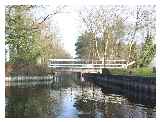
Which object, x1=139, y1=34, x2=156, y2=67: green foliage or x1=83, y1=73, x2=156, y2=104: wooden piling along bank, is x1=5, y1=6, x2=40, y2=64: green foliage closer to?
x1=83, y1=73, x2=156, y2=104: wooden piling along bank

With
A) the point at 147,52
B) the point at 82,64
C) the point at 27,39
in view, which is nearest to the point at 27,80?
the point at 27,39

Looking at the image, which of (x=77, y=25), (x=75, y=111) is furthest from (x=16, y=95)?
(x=77, y=25)

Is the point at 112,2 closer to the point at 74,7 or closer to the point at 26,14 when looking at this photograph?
the point at 74,7

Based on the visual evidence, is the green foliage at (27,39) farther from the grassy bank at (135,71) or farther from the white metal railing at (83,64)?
the grassy bank at (135,71)

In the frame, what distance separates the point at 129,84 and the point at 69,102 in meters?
0.46

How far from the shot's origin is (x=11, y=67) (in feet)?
11.1

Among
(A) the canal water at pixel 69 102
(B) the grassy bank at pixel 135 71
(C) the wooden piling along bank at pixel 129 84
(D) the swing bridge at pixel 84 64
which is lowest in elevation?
(A) the canal water at pixel 69 102

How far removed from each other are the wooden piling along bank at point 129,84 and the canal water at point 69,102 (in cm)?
4

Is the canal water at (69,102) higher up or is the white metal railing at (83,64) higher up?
the white metal railing at (83,64)

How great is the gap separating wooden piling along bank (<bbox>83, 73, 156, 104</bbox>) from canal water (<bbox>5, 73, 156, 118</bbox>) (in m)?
0.04

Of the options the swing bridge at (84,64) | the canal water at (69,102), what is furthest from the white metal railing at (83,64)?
the canal water at (69,102)

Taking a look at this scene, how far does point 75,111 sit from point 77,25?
1.99 ft

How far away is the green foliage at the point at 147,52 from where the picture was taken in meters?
3.31

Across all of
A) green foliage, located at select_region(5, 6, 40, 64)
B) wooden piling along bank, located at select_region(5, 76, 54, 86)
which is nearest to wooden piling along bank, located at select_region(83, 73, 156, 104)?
wooden piling along bank, located at select_region(5, 76, 54, 86)
